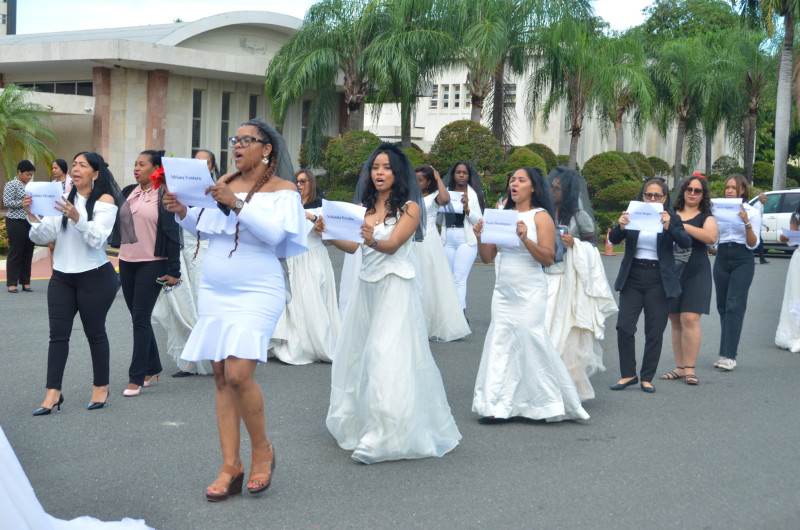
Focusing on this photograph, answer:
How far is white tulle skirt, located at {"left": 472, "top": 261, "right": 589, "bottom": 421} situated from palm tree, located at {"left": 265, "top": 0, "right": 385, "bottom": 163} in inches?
805

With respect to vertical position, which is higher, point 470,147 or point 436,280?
point 470,147

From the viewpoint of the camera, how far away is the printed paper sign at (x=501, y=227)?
6.74 metres

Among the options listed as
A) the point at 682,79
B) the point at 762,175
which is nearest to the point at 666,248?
the point at 682,79

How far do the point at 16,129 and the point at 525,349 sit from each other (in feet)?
72.8

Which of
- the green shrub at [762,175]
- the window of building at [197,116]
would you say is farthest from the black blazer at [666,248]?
the green shrub at [762,175]

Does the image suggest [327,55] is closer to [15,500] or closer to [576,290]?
[576,290]

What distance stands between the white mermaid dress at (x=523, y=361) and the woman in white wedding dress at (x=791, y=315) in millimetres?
4759

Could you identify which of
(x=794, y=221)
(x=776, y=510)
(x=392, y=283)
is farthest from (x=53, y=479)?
(x=794, y=221)

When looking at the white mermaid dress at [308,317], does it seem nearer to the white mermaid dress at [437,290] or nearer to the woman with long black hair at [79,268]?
the white mermaid dress at [437,290]

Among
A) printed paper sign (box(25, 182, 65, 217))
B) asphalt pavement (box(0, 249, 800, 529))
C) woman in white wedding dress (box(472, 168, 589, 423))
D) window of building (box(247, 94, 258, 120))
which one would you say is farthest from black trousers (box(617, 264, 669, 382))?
window of building (box(247, 94, 258, 120))

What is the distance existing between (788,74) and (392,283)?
3084 cm

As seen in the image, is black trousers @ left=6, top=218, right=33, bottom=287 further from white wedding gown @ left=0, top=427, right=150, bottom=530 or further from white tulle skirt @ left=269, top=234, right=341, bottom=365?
white wedding gown @ left=0, top=427, right=150, bottom=530

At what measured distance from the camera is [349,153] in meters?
27.0

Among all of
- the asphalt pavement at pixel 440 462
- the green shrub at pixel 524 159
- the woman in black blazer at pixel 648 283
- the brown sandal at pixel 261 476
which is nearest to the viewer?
the asphalt pavement at pixel 440 462
